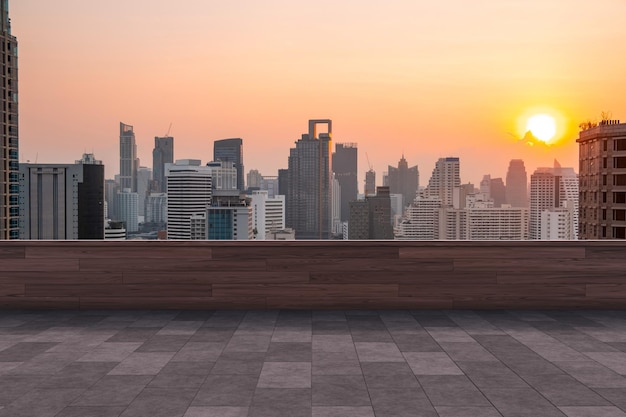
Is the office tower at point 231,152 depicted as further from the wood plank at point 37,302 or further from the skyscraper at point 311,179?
the wood plank at point 37,302

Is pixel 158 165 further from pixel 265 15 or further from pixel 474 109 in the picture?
pixel 474 109

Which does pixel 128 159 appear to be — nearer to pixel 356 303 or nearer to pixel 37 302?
pixel 37 302

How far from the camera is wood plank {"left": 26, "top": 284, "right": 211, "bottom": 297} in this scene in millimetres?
5184

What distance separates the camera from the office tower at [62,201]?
18.7ft

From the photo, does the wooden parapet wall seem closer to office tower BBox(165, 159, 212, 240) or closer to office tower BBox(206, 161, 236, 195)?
office tower BBox(165, 159, 212, 240)

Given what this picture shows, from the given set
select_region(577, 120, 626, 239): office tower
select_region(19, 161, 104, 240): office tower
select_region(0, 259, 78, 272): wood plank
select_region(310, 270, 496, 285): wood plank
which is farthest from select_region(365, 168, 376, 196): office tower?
select_region(0, 259, 78, 272): wood plank

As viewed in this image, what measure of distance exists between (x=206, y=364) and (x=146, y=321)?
1398 millimetres

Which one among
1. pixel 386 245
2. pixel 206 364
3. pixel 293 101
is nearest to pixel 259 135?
pixel 293 101

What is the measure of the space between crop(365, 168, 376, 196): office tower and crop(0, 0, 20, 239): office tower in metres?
3.00

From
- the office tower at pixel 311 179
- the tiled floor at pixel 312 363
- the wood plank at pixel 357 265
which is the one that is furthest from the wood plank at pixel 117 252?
the office tower at pixel 311 179

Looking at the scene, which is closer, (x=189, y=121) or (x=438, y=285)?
(x=438, y=285)

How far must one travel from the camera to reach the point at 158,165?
6.52 m

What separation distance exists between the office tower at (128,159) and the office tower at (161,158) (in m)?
0.23

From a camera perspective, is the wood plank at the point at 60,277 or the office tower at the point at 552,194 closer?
the wood plank at the point at 60,277
